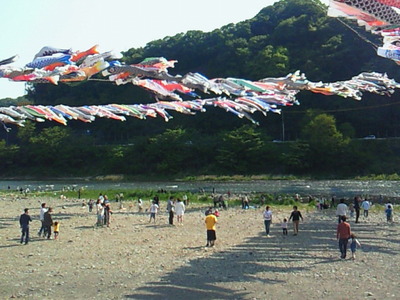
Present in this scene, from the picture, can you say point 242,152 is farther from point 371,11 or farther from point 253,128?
point 371,11

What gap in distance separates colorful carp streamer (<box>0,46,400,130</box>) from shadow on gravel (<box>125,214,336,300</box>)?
4537mm

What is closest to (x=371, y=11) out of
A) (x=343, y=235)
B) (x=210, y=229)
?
(x=343, y=235)

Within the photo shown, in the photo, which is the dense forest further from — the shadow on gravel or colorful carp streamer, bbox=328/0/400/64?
the shadow on gravel

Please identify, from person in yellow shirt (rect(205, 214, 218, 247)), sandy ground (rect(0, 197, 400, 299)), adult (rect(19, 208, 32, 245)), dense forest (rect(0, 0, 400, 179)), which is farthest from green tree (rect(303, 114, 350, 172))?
adult (rect(19, 208, 32, 245))

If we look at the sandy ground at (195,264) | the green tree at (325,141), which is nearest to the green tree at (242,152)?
the green tree at (325,141)

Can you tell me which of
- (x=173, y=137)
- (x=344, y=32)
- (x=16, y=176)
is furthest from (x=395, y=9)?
(x=16, y=176)

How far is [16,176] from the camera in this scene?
60.1 metres

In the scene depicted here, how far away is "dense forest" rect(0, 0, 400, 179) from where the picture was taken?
4986 cm

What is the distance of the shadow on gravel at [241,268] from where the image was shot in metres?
8.80

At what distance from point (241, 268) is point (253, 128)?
1733 inches

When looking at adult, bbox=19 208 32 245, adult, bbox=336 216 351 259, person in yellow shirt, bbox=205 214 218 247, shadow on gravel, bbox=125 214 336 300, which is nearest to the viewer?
shadow on gravel, bbox=125 214 336 300

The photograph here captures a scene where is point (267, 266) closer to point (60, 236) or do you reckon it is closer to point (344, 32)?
point (60, 236)

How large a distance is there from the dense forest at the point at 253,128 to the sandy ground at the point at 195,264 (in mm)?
32936

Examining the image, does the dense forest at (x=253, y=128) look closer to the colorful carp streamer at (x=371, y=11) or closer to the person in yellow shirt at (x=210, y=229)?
the colorful carp streamer at (x=371, y=11)
